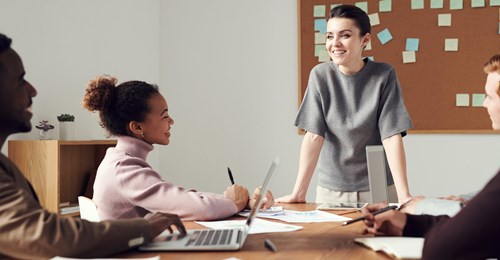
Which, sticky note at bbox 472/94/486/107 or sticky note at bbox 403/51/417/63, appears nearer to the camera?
sticky note at bbox 472/94/486/107

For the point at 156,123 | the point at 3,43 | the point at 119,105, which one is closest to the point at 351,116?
the point at 156,123

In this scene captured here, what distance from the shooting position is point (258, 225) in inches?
67.0

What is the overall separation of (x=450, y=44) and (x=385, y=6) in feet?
1.69

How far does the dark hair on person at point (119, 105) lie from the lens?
192cm

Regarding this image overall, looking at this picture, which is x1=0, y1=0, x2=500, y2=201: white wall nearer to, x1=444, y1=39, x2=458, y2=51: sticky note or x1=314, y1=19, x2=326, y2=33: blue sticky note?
x1=314, y1=19, x2=326, y2=33: blue sticky note

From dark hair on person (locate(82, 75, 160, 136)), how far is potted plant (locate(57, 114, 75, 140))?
5.11 ft

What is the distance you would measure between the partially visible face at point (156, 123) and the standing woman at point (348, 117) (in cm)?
66

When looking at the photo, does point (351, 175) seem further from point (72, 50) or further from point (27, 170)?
point (72, 50)

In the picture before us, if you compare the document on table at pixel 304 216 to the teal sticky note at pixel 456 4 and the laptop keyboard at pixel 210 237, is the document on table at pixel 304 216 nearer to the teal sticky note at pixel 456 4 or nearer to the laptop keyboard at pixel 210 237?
the laptop keyboard at pixel 210 237

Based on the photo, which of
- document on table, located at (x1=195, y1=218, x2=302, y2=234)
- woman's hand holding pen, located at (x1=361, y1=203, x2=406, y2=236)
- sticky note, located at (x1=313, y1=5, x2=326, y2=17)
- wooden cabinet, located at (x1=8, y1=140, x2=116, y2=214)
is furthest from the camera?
sticky note, located at (x1=313, y1=5, x2=326, y2=17)

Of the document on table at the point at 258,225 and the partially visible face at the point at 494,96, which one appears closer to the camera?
the partially visible face at the point at 494,96

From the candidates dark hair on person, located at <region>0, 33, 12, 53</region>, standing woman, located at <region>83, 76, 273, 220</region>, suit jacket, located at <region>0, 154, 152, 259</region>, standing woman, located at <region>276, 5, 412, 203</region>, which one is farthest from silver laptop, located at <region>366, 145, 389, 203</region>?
dark hair on person, located at <region>0, 33, 12, 53</region>

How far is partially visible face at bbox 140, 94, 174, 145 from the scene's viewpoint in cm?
196

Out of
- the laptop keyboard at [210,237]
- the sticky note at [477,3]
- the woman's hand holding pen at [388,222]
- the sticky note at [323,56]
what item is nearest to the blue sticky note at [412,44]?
the sticky note at [477,3]
